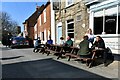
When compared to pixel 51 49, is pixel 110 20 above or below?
above

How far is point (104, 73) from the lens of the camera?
9.10 metres

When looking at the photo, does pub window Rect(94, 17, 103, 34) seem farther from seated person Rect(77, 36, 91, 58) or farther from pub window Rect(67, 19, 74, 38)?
seated person Rect(77, 36, 91, 58)

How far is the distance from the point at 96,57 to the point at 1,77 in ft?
14.1

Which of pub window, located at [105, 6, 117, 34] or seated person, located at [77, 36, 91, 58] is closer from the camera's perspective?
seated person, located at [77, 36, 91, 58]

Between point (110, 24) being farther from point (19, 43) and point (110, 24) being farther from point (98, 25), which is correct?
point (19, 43)

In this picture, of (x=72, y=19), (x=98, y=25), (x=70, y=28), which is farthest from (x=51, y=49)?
(x=98, y=25)

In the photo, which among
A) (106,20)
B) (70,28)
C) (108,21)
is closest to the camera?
(108,21)

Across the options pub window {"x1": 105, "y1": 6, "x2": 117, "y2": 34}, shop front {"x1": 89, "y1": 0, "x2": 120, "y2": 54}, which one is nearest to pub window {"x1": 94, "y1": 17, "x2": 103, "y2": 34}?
shop front {"x1": 89, "y1": 0, "x2": 120, "y2": 54}

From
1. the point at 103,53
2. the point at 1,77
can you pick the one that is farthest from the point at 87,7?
→ the point at 1,77

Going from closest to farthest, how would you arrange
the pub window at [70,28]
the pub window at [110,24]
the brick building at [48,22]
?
the pub window at [110,24], the pub window at [70,28], the brick building at [48,22]

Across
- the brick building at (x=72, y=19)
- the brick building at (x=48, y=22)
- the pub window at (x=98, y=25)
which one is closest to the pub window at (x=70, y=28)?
the brick building at (x=72, y=19)

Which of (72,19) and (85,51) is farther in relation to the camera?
(72,19)

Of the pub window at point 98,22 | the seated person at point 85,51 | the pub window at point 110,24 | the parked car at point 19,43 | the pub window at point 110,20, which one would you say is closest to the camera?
the seated person at point 85,51

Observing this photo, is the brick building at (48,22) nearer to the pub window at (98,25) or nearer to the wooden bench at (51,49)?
the wooden bench at (51,49)
